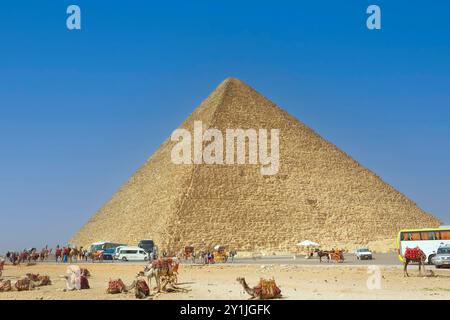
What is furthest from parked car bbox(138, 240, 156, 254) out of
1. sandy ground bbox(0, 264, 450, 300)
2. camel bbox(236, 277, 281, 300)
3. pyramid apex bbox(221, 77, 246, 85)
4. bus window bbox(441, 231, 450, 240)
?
camel bbox(236, 277, 281, 300)

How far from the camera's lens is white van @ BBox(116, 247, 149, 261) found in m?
46.7

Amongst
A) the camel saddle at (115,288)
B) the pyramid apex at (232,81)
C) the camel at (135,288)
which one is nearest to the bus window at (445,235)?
the camel at (135,288)

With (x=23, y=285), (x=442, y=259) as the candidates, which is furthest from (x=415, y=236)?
(x=23, y=285)

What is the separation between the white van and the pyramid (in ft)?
34.1

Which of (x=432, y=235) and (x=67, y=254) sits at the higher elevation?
(x=432, y=235)

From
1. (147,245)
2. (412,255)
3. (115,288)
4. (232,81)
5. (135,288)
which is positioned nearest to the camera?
(135,288)

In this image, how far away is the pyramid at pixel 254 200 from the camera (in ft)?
202

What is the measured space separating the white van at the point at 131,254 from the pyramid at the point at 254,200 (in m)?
10.4

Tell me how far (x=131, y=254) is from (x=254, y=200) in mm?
21789

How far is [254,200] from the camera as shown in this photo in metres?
66.0

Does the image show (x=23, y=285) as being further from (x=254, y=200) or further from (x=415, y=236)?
(x=254, y=200)

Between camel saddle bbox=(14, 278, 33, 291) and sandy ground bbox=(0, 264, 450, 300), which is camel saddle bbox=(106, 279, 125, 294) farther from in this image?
camel saddle bbox=(14, 278, 33, 291)
